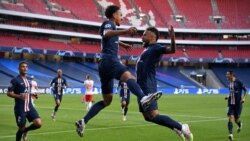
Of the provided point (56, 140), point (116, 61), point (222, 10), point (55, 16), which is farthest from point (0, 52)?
point (116, 61)

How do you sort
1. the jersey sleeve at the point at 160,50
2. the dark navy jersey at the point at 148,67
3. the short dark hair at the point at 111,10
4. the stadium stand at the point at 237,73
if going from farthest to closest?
the stadium stand at the point at 237,73 → the dark navy jersey at the point at 148,67 → the short dark hair at the point at 111,10 → the jersey sleeve at the point at 160,50

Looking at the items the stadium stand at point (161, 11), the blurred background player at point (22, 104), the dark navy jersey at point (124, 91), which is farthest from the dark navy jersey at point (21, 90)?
the stadium stand at point (161, 11)

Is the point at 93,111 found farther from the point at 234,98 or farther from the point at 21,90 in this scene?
the point at 234,98

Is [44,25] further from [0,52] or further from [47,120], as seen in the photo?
[47,120]

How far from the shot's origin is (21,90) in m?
12.9

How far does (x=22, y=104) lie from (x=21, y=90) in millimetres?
458

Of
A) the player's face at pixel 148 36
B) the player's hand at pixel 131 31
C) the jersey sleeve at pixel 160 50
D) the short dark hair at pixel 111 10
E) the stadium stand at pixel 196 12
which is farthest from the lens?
the stadium stand at pixel 196 12

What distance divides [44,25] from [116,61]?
214ft

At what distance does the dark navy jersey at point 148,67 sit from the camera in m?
10.9

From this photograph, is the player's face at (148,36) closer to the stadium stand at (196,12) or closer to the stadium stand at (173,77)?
the stadium stand at (173,77)

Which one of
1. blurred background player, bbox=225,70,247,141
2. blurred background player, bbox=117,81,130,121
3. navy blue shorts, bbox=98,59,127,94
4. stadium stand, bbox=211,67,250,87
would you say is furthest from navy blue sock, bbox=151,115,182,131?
stadium stand, bbox=211,67,250,87

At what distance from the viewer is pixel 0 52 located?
6812cm

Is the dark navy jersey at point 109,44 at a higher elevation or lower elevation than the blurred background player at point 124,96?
higher

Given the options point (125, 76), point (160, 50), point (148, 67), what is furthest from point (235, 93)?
point (125, 76)
